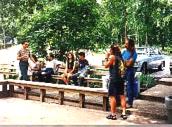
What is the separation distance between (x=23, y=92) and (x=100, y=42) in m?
4.97

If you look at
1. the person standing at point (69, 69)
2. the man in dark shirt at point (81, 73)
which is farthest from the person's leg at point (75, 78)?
the person standing at point (69, 69)

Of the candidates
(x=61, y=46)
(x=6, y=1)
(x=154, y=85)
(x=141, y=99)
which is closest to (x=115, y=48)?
(x=141, y=99)

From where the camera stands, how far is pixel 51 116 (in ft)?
34.5

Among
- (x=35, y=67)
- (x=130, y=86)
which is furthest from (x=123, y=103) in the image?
(x=35, y=67)

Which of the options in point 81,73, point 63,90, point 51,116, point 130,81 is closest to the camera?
point 51,116

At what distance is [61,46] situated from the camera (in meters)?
16.7

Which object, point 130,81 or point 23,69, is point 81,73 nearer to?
point 23,69

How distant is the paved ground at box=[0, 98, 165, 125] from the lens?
31.9ft

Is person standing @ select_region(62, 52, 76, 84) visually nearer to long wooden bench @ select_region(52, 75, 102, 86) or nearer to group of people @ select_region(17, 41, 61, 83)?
long wooden bench @ select_region(52, 75, 102, 86)

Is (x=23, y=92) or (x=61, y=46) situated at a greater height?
(x=61, y=46)

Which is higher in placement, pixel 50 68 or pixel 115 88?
pixel 50 68

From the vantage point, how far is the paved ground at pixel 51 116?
9734mm

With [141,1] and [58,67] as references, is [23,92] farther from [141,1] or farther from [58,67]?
[141,1]

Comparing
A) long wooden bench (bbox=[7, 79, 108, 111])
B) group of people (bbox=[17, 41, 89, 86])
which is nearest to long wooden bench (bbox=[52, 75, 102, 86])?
group of people (bbox=[17, 41, 89, 86])
